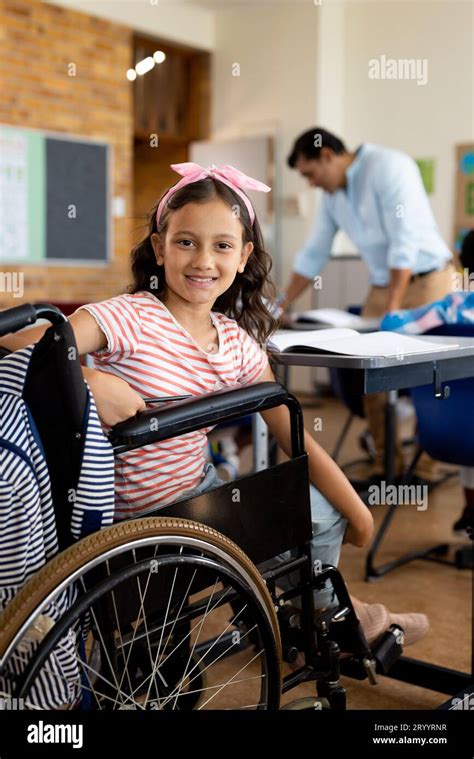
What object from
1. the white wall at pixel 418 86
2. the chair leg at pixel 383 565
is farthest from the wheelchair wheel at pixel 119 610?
the white wall at pixel 418 86

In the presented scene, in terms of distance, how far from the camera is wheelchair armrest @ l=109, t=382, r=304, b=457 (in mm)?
947

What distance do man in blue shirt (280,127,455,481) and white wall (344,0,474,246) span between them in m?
2.98

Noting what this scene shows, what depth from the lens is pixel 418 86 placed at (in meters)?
6.18

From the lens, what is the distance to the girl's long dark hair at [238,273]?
4.18ft

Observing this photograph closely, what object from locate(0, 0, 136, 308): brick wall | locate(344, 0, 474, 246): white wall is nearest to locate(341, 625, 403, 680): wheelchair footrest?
locate(0, 0, 136, 308): brick wall

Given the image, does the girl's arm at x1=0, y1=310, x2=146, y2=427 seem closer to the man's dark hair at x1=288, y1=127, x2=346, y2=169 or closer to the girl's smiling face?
the girl's smiling face

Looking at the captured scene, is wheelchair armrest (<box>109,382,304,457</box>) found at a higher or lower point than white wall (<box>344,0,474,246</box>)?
lower

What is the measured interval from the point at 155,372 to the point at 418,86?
5639 mm

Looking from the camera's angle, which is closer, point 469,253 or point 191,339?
point 191,339

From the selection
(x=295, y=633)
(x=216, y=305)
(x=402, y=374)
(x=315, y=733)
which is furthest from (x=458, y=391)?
(x=315, y=733)

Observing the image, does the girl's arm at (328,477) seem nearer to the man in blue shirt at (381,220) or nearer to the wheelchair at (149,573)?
the wheelchair at (149,573)

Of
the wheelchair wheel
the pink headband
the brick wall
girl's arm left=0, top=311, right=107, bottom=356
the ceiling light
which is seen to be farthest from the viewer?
the ceiling light

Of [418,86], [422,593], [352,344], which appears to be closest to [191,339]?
[352,344]

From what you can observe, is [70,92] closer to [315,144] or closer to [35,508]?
[315,144]
